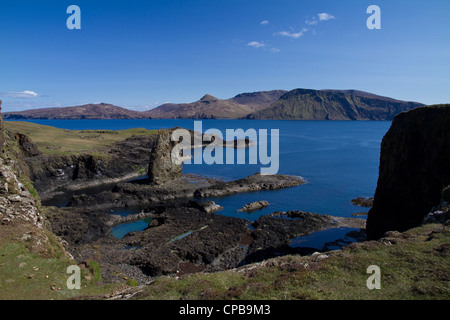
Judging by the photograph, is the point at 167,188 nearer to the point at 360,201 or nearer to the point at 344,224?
the point at 344,224

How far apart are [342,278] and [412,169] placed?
2411cm

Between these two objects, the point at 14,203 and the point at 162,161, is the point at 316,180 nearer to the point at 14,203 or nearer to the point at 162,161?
the point at 162,161

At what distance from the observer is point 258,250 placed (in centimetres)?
3550

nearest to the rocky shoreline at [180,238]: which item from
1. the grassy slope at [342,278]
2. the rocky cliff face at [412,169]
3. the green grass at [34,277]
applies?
the green grass at [34,277]

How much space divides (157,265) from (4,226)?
580 inches

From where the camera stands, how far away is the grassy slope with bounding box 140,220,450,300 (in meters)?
13.2

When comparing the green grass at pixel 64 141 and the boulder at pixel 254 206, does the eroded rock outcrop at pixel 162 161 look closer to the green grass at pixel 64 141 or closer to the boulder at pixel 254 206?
the boulder at pixel 254 206

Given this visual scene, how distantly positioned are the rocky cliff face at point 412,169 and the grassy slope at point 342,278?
466 inches

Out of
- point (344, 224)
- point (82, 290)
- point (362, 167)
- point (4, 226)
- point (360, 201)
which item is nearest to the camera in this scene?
point (82, 290)

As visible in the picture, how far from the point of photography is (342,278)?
15250 mm

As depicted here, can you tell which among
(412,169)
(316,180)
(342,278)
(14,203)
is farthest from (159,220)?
(316,180)

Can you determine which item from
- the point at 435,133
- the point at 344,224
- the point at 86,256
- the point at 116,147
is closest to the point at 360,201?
the point at 344,224

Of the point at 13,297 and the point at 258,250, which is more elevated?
the point at 13,297
